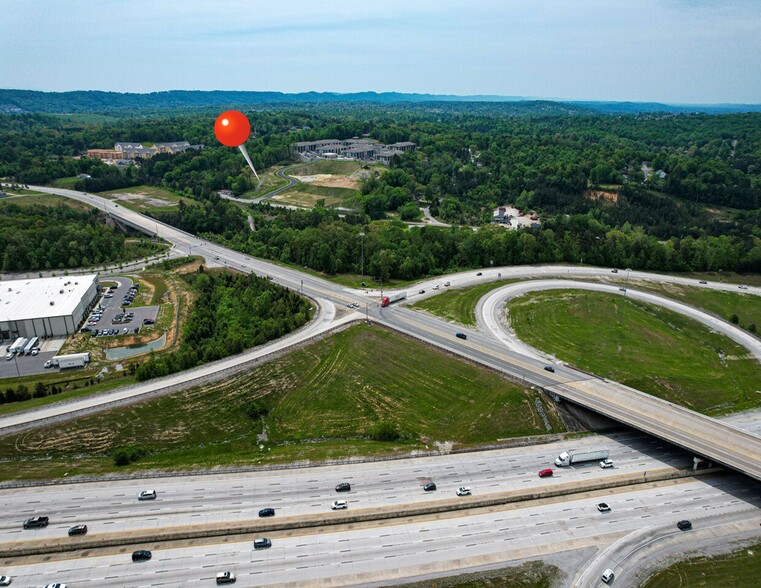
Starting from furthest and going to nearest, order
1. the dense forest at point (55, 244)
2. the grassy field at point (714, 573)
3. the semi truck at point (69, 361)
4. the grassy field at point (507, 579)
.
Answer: the dense forest at point (55, 244)
the semi truck at point (69, 361)
the grassy field at point (714, 573)
the grassy field at point (507, 579)

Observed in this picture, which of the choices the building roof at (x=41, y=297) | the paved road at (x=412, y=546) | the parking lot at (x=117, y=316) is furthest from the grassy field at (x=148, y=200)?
the paved road at (x=412, y=546)

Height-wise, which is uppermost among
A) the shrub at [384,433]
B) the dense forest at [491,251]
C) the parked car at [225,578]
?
the dense forest at [491,251]

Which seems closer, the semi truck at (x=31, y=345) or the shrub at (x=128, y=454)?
the shrub at (x=128, y=454)

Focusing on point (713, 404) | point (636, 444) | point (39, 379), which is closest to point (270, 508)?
point (636, 444)

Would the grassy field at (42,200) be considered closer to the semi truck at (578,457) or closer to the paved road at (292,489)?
the paved road at (292,489)

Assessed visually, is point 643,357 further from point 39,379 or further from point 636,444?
point 39,379

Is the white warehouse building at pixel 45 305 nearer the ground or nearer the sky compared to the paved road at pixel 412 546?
nearer the sky

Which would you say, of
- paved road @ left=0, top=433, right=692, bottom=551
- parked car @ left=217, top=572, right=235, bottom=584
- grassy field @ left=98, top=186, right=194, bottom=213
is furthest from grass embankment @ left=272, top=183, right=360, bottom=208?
parked car @ left=217, top=572, right=235, bottom=584

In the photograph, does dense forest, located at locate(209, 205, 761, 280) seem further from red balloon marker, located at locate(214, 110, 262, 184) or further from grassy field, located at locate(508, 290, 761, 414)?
red balloon marker, located at locate(214, 110, 262, 184)
